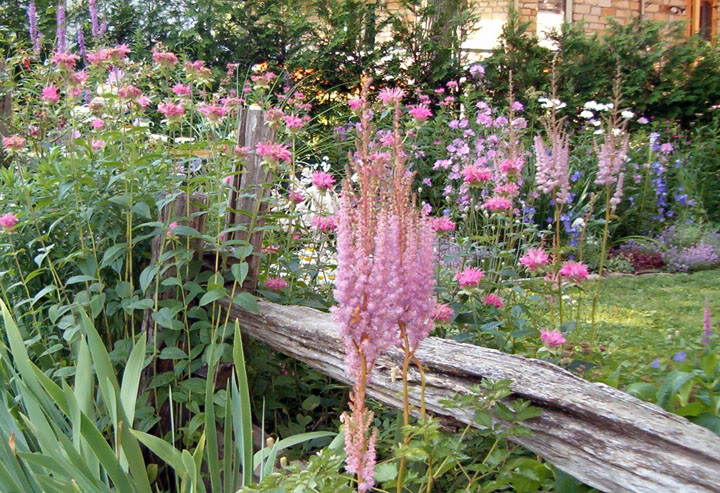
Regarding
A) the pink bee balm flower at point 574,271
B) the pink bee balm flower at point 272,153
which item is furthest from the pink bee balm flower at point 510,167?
the pink bee balm flower at point 272,153

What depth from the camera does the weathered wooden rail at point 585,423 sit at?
125cm

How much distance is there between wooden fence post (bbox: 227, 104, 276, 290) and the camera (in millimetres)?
2430

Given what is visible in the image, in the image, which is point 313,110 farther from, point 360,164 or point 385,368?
point 360,164

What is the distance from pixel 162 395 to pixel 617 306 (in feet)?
10.5

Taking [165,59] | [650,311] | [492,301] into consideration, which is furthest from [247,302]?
[650,311]

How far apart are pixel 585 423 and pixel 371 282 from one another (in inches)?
24.4

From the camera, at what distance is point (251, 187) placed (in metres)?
2.44

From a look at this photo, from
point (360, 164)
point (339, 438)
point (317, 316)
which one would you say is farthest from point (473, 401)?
point (317, 316)

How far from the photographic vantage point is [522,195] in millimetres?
6027

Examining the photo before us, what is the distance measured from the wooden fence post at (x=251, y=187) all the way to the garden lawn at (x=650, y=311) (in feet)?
4.46

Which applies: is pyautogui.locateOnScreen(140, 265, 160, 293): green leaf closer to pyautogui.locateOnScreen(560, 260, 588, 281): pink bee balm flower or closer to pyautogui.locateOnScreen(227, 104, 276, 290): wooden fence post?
pyautogui.locateOnScreen(227, 104, 276, 290): wooden fence post

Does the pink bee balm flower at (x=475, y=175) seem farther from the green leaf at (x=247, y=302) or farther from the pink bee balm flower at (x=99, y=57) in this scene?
the pink bee balm flower at (x=99, y=57)

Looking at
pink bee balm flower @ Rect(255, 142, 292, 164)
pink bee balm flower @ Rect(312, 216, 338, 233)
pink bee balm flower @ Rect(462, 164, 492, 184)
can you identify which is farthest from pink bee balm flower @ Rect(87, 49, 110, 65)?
pink bee balm flower @ Rect(462, 164, 492, 184)

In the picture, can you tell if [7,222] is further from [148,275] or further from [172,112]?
[172,112]
